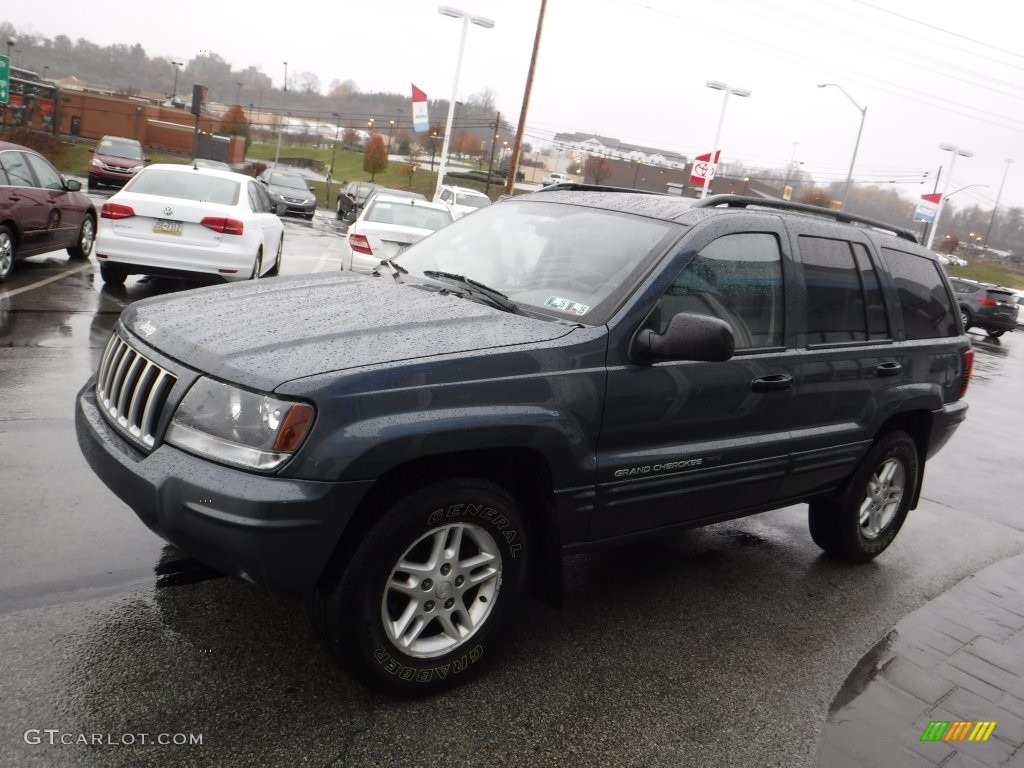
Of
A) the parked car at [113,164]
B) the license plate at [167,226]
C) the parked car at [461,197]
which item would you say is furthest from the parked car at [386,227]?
the parked car at [113,164]

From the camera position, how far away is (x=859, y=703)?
3551 millimetres

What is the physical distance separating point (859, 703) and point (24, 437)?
Answer: 15.5 feet

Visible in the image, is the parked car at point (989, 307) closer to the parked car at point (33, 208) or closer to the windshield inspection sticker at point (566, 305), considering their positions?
the parked car at point (33, 208)

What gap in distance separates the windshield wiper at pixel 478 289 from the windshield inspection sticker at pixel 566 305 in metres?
0.15

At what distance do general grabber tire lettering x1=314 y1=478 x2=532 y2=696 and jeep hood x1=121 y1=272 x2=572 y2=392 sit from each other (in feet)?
1.73

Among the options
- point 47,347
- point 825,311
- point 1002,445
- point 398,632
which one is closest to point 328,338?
point 398,632

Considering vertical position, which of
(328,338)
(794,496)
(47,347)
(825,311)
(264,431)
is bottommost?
(47,347)

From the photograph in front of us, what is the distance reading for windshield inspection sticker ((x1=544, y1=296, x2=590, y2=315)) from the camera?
3.48m

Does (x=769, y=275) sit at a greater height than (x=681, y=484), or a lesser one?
greater

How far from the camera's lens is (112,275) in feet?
33.7

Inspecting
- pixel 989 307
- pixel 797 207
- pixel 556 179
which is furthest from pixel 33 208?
pixel 556 179

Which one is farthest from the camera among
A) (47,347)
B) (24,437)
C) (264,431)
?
(47,347)

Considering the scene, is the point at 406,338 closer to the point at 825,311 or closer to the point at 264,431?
the point at 264,431

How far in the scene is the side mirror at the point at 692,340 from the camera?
10.6ft
